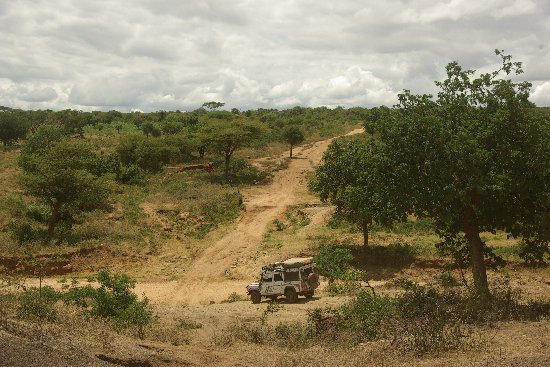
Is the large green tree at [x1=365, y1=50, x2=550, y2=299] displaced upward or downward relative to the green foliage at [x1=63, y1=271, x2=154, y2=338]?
upward

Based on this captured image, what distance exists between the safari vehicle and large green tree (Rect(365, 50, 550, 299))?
683cm

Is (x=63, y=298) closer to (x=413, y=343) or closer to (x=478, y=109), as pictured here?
(x=413, y=343)

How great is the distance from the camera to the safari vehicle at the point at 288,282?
21.2m

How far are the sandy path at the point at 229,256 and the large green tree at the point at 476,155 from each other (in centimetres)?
1200

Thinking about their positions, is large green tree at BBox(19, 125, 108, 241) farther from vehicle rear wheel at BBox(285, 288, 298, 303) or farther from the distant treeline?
the distant treeline

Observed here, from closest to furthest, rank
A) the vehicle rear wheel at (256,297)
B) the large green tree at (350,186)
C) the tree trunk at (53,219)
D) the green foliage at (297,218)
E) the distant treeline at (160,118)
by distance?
the vehicle rear wheel at (256,297)
the large green tree at (350,186)
the tree trunk at (53,219)
the green foliage at (297,218)
the distant treeline at (160,118)

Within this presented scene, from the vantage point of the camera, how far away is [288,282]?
21.2 meters

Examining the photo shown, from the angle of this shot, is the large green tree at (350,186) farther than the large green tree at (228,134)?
No

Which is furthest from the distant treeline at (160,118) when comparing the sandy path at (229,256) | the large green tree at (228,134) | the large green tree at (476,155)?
the large green tree at (476,155)

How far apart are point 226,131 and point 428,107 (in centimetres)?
3070

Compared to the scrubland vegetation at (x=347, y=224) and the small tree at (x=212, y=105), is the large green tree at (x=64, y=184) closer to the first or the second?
the scrubland vegetation at (x=347, y=224)

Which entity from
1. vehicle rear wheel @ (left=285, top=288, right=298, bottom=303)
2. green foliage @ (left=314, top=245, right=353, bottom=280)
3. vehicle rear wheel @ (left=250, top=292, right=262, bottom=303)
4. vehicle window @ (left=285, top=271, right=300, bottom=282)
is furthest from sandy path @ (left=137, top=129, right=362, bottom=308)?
green foliage @ (left=314, top=245, right=353, bottom=280)

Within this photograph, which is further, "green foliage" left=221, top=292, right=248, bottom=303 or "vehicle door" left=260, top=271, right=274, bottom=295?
"green foliage" left=221, top=292, right=248, bottom=303

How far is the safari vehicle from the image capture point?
21.2 metres
